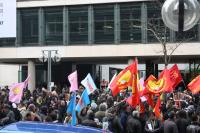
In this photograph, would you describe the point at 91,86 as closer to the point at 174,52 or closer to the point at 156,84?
the point at 156,84

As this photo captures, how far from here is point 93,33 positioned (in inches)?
1734

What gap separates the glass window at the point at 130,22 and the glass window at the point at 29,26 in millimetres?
7799

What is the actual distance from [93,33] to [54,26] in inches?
148

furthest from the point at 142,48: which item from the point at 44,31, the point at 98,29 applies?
the point at 44,31

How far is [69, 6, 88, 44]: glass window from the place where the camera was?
4441 cm

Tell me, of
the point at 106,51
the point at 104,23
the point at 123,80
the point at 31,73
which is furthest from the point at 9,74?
the point at 123,80

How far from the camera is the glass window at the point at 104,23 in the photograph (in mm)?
43656

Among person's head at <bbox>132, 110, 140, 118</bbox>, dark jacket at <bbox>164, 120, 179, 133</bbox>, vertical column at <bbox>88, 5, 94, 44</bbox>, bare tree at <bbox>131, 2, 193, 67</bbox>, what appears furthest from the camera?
vertical column at <bbox>88, 5, 94, 44</bbox>

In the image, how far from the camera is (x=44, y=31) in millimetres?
45750

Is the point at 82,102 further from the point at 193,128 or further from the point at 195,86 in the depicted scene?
the point at 195,86

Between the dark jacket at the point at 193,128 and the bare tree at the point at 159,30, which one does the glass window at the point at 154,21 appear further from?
the dark jacket at the point at 193,128

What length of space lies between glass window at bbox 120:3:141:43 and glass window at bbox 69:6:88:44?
125 inches

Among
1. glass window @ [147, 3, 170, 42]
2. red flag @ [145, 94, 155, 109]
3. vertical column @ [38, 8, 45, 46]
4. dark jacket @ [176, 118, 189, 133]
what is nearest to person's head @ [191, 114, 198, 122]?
dark jacket @ [176, 118, 189, 133]

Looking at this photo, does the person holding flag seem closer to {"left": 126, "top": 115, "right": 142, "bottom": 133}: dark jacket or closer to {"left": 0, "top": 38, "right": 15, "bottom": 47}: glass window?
{"left": 126, "top": 115, "right": 142, "bottom": 133}: dark jacket
